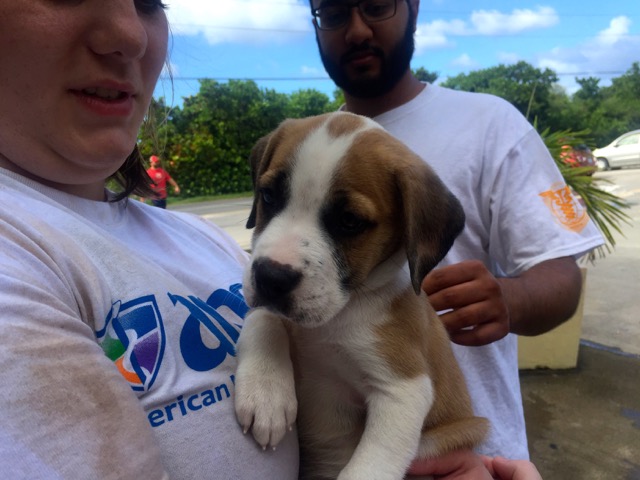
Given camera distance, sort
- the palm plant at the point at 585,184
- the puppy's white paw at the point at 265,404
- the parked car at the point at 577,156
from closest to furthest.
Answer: the puppy's white paw at the point at 265,404, the palm plant at the point at 585,184, the parked car at the point at 577,156

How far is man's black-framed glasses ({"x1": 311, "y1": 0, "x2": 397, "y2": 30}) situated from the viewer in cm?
280

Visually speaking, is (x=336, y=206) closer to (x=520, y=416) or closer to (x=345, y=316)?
(x=345, y=316)

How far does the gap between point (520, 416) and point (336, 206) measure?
1.58 m

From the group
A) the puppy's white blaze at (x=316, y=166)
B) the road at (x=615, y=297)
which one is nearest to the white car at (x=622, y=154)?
the road at (x=615, y=297)

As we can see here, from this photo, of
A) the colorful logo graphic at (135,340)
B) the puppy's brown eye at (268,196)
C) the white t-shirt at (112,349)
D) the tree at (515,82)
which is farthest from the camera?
the tree at (515,82)

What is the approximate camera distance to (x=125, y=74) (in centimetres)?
169

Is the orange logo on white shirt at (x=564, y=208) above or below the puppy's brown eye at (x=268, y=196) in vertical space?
below

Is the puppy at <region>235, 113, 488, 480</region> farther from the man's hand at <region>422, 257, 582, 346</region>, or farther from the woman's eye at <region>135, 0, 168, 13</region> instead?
the woman's eye at <region>135, 0, 168, 13</region>

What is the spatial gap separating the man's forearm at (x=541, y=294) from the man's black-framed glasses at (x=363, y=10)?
1552mm

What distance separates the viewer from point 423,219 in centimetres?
185

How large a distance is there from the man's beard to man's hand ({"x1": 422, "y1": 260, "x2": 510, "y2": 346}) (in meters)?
1.23

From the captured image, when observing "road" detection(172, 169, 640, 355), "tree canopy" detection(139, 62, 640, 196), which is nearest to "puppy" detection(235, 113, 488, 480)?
"road" detection(172, 169, 640, 355)

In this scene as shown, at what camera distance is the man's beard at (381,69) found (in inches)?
113

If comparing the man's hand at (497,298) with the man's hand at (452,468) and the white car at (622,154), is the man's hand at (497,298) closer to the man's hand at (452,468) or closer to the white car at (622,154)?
the man's hand at (452,468)
